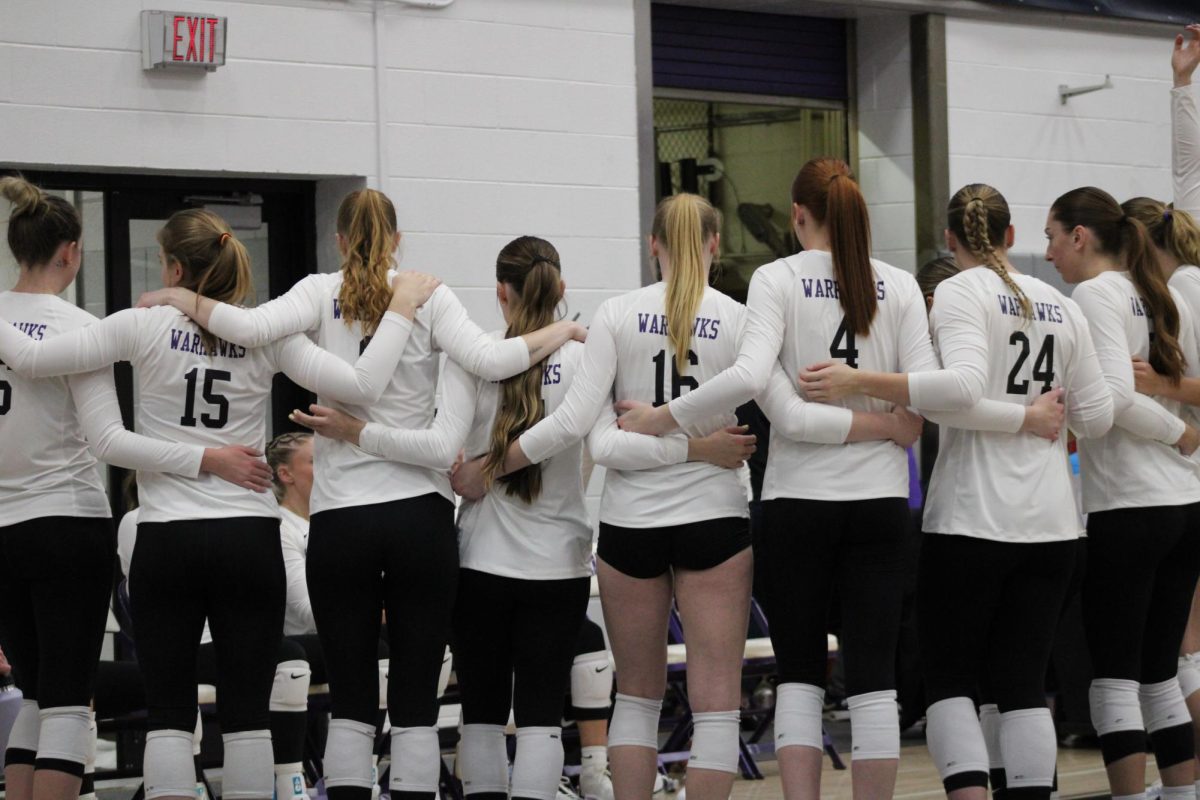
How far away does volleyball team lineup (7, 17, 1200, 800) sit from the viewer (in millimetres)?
3350

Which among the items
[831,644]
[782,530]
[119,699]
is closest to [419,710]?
[782,530]

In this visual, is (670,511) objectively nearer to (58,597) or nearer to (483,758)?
(483,758)

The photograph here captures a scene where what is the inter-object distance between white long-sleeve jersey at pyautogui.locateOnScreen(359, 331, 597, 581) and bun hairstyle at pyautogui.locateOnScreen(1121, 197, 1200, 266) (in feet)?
5.33

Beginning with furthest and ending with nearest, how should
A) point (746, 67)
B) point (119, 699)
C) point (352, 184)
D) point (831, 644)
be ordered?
point (746, 67) → point (352, 184) → point (831, 644) → point (119, 699)

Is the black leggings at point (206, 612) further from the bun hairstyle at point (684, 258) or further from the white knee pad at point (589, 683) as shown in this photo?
the white knee pad at point (589, 683)

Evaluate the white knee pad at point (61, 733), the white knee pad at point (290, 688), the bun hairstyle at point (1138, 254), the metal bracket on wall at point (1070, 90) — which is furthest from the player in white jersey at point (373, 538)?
the metal bracket on wall at point (1070, 90)

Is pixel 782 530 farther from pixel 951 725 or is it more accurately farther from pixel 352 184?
pixel 352 184

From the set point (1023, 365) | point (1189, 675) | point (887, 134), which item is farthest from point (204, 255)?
point (887, 134)

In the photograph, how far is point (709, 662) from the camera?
3436 millimetres

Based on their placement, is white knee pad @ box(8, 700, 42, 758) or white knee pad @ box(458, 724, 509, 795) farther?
white knee pad @ box(8, 700, 42, 758)

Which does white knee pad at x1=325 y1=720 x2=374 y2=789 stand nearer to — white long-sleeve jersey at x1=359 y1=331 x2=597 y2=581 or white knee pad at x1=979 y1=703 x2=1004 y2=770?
white long-sleeve jersey at x1=359 y1=331 x2=597 y2=581

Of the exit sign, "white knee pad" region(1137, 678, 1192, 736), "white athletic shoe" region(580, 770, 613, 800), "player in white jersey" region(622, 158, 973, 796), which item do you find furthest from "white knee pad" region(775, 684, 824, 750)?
the exit sign

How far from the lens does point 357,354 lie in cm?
350

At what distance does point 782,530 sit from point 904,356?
474 millimetres
